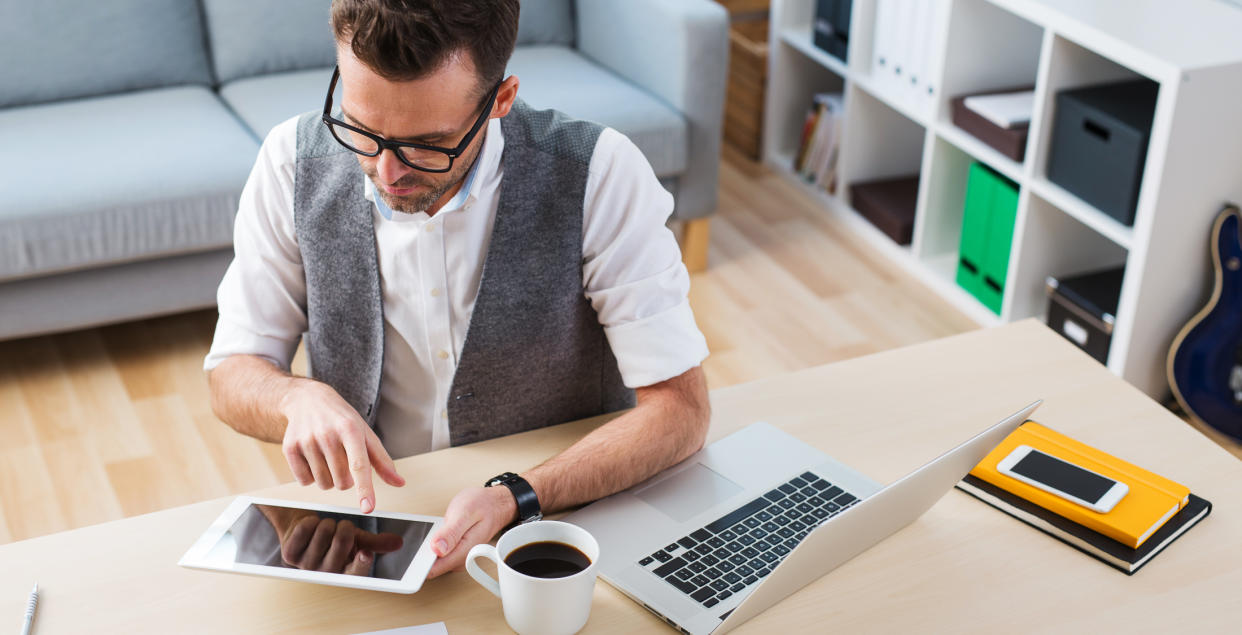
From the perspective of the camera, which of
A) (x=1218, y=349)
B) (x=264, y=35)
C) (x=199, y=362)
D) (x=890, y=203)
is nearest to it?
(x=1218, y=349)

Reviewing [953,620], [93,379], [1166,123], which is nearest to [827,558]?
[953,620]

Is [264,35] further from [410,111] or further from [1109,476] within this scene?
[1109,476]

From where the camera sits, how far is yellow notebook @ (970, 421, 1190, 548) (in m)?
1.12

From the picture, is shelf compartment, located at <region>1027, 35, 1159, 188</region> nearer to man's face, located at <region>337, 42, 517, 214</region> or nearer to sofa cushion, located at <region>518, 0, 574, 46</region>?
sofa cushion, located at <region>518, 0, 574, 46</region>

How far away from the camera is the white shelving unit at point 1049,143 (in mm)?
2213

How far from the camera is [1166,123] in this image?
85.3 inches

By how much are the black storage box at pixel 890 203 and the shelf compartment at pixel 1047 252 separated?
440 millimetres

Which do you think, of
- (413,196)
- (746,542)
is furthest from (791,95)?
(746,542)

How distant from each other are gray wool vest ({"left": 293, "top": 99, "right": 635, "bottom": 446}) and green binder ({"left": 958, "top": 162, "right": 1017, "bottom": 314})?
1555 mm

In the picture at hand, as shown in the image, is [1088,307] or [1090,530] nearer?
[1090,530]

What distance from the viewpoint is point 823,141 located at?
3352 mm

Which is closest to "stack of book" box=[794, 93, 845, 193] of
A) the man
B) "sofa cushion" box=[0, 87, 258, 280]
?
"sofa cushion" box=[0, 87, 258, 280]

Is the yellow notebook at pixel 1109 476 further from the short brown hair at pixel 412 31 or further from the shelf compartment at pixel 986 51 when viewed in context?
the shelf compartment at pixel 986 51

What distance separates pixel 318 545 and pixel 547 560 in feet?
0.66
